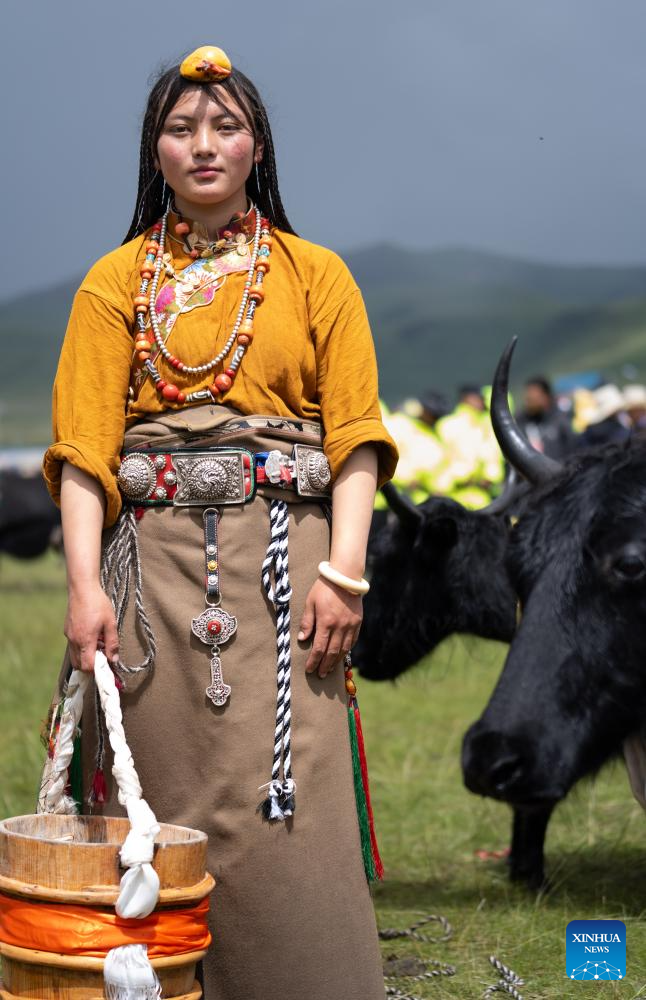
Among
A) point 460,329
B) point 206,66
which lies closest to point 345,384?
point 206,66

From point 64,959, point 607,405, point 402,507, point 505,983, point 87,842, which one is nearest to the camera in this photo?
point 64,959

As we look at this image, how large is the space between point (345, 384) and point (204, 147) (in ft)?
1.63

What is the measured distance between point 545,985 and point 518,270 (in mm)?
177599

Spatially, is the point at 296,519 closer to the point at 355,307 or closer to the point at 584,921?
the point at 355,307

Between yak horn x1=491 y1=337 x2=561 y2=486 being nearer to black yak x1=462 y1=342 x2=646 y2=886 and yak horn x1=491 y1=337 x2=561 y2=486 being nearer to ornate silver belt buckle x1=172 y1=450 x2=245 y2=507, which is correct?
black yak x1=462 y1=342 x2=646 y2=886

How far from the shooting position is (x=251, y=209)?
2.51 m

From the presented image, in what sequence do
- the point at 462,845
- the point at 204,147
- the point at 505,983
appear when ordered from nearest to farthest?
1. the point at 204,147
2. the point at 505,983
3. the point at 462,845

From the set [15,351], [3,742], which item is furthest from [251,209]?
[15,351]

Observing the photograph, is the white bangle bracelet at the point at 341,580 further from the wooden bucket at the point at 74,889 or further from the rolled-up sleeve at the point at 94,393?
the wooden bucket at the point at 74,889

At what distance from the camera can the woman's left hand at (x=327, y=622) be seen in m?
2.30

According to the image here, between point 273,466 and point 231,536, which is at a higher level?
point 273,466

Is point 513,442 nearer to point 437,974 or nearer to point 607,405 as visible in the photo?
point 437,974

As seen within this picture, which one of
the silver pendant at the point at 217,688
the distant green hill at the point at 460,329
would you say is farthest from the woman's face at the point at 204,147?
the distant green hill at the point at 460,329

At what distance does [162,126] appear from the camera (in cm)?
241
